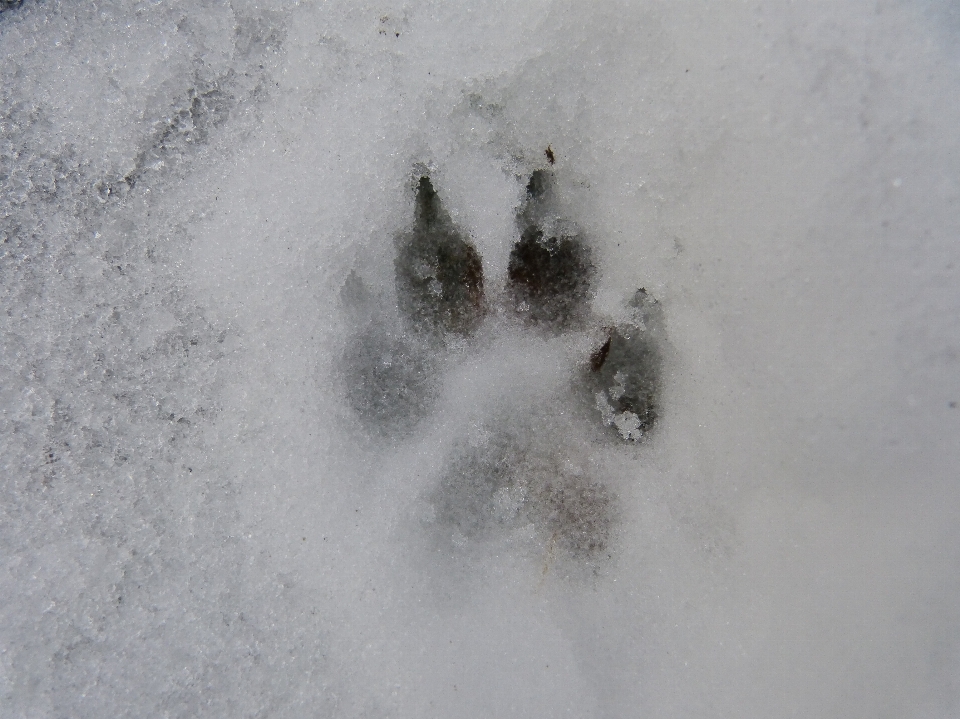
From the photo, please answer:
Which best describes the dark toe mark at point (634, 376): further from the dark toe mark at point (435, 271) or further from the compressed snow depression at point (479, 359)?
the dark toe mark at point (435, 271)

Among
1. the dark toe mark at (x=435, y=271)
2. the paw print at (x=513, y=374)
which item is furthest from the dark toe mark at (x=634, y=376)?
the dark toe mark at (x=435, y=271)

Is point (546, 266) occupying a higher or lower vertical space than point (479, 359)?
higher

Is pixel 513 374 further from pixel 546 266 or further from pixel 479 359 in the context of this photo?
pixel 546 266

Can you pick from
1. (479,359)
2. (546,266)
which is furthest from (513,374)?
(546,266)

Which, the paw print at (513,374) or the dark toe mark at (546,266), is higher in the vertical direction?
the dark toe mark at (546,266)

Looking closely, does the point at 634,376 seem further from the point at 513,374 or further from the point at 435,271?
the point at 435,271

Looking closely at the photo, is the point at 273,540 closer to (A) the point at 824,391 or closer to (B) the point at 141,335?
(B) the point at 141,335

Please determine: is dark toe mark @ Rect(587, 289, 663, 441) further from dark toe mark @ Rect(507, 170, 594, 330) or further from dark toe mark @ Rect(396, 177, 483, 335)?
dark toe mark @ Rect(396, 177, 483, 335)
